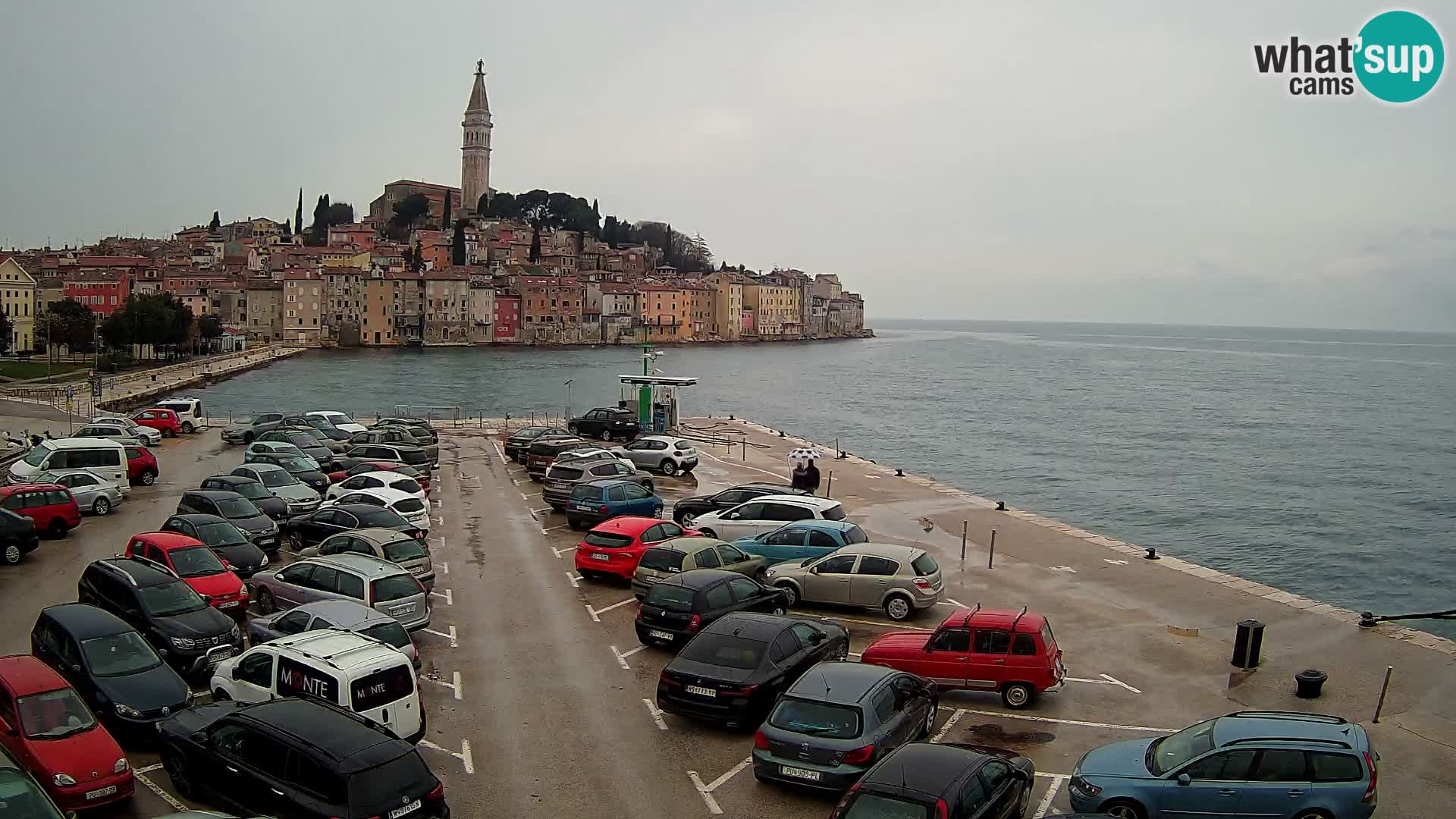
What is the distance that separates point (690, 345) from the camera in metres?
174

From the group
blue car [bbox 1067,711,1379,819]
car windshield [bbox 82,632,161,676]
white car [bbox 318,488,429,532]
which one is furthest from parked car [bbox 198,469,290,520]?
blue car [bbox 1067,711,1379,819]

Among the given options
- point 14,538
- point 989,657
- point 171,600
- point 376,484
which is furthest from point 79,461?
point 989,657

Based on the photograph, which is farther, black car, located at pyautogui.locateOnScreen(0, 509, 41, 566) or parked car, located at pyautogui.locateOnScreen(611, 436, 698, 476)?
parked car, located at pyautogui.locateOnScreen(611, 436, 698, 476)

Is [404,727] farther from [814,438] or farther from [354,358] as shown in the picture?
[354,358]

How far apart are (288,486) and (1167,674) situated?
17.1 m

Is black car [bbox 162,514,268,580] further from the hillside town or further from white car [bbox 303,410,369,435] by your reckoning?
the hillside town

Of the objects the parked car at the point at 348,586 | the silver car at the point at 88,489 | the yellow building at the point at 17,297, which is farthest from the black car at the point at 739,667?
the yellow building at the point at 17,297

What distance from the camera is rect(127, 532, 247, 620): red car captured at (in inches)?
532

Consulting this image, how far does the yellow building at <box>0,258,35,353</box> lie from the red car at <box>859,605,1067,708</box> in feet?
378

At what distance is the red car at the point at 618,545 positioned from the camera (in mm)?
16297

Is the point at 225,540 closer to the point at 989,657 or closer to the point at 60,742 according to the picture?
the point at 60,742

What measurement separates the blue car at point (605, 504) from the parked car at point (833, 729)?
11.3 m

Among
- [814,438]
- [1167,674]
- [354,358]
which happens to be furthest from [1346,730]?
[354,358]

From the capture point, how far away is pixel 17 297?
110 metres
